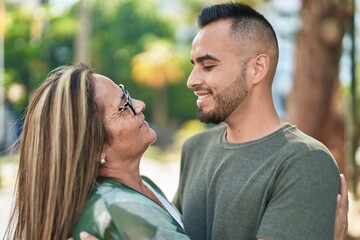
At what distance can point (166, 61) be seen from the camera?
5144cm

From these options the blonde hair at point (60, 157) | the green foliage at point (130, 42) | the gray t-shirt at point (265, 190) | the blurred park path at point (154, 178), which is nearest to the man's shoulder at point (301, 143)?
the gray t-shirt at point (265, 190)

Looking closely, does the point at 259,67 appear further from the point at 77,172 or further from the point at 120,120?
the point at 77,172

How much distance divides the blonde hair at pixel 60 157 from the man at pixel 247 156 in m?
0.64

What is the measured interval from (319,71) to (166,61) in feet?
134

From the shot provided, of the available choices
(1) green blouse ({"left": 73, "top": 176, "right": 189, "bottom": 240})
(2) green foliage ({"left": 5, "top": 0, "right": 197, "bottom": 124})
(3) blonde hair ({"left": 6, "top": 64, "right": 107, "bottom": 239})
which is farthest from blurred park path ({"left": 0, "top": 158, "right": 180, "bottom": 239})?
(2) green foliage ({"left": 5, "top": 0, "right": 197, "bottom": 124})

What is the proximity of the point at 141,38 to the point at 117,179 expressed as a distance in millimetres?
54485

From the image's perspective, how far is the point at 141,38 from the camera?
56781 millimetres

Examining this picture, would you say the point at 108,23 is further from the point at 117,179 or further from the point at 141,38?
the point at 117,179

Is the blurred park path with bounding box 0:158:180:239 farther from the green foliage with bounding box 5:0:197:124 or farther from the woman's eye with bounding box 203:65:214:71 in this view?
the green foliage with bounding box 5:0:197:124

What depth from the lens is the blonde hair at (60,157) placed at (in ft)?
8.73

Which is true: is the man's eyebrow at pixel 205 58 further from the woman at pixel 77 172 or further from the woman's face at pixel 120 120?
the woman at pixel 77 172

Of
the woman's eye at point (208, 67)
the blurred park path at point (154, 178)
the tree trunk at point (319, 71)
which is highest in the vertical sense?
the woman's eye at point (208, 67)

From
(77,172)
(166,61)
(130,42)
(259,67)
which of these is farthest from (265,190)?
(130,42)

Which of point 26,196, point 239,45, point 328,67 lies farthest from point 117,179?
point 328,67
